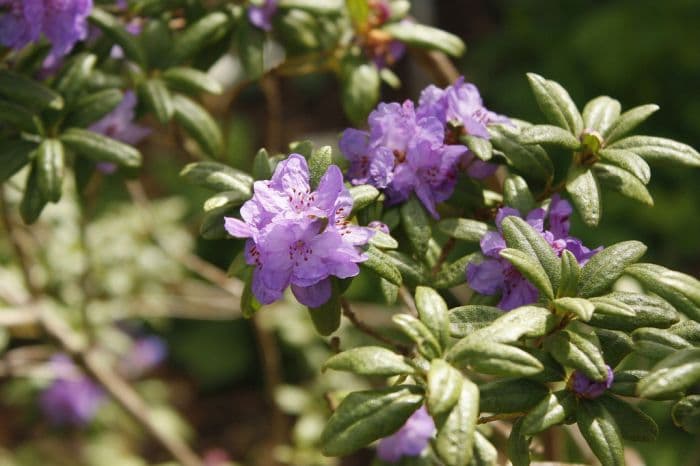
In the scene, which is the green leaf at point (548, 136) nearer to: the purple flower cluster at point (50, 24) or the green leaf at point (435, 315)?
the green leaf at point (435, 315)

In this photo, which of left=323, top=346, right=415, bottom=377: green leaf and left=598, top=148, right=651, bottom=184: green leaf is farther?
left=598, top=148, right=651, bottom=184: green leaf

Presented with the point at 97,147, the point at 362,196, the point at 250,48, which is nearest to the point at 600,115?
the point at 362,196

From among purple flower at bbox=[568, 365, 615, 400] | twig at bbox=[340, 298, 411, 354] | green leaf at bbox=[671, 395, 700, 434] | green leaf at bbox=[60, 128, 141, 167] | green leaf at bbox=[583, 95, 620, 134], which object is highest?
green leaf at bbox=[583, 95, 620, 134]

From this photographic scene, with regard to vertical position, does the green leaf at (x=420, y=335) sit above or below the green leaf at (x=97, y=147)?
above

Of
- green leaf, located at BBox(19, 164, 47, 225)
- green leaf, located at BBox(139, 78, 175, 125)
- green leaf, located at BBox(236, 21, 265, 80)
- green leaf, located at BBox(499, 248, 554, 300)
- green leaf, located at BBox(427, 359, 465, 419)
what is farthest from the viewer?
green leaf, located at BBox(236, 21, 265, 80)

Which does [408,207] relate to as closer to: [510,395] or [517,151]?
[517,151]

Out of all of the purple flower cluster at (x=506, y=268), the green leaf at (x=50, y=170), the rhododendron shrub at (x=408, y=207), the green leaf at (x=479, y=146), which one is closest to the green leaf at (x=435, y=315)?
the rhododendron shrub at (x=408, y=207)

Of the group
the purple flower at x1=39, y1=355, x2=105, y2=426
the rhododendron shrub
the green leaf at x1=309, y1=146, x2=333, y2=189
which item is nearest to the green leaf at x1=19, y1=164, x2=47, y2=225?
the rhododendron shrub

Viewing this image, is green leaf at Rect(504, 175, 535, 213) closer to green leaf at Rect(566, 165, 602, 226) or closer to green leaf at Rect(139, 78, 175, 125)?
green leaf at Rect(566, 165, 602, 226)
